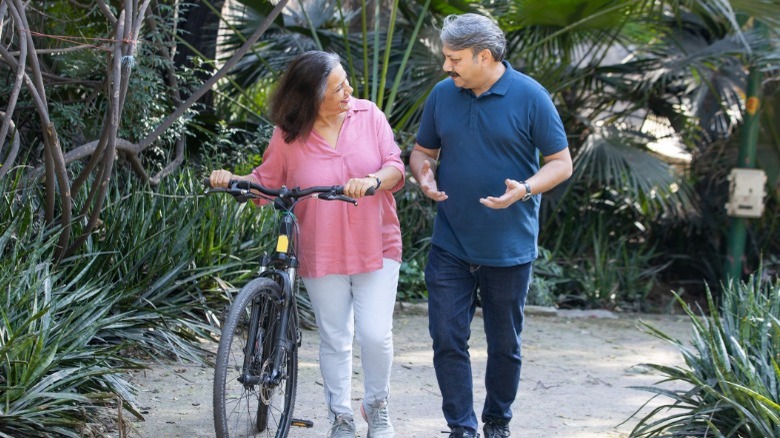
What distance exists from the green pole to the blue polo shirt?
17.9 ft

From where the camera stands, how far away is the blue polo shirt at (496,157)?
14.1 feet

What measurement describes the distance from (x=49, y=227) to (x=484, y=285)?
257 centimetres

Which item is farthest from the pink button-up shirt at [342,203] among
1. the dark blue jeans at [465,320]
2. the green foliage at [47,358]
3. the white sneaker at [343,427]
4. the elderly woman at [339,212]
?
the green foliage at [47,358]

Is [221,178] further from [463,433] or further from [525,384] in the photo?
[525,384]

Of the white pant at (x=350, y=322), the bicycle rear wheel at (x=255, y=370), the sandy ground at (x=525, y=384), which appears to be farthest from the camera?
the sandy ground at (x=525, y=384)

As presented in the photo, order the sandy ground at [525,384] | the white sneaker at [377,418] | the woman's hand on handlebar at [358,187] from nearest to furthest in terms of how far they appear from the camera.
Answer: the woman's hand on handlebar at [358,187] < the white sneaker at [377,418] < the sandy ground at [525,384]

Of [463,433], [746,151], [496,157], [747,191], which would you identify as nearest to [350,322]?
[463,433]

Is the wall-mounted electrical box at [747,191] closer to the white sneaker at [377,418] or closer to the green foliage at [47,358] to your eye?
the white sneaker at [377,418]

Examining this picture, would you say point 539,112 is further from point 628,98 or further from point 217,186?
point 628,98

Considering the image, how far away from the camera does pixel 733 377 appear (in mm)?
4348

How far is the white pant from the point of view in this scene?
4355 millimetres

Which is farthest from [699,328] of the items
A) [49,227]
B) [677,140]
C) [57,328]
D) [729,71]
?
[677,140]

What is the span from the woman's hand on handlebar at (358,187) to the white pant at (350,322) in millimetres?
474

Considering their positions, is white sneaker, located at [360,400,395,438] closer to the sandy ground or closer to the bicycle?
the bicycle
